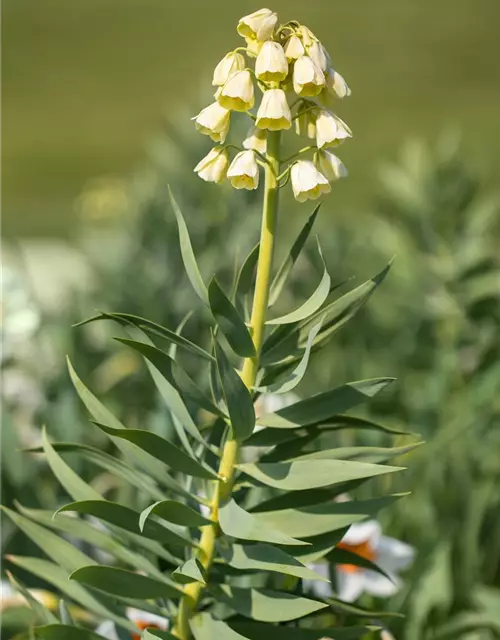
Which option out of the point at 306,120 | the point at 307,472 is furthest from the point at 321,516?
the point at 306,120

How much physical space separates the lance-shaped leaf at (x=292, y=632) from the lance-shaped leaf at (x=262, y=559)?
22 millimetres

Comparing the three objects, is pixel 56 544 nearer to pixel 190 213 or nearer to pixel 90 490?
pixel 90 490

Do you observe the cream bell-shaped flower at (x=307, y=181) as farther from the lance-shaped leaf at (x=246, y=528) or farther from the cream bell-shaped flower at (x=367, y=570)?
the cream bell-shaped flower at (x=367, y=570)

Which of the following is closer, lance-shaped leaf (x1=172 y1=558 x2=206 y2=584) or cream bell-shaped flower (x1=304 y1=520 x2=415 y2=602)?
lance-shaped leaf (x1=172 y1=558 x2=206 y2=584)

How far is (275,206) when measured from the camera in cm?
24

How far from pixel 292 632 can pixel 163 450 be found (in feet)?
0.24

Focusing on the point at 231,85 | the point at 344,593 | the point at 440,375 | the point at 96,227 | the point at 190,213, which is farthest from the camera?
the point at 96,227

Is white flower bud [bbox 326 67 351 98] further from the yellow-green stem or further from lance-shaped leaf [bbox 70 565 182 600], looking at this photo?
lance-shaped leaf [bbox 70 565 182 600]

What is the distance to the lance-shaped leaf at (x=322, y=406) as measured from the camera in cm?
26

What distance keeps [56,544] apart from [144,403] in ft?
1.65

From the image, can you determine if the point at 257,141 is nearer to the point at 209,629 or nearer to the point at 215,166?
the point at 215,166

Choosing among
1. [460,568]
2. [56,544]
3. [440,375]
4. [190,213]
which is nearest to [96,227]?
[190,213]

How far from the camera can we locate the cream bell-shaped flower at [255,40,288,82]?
227 millimetres

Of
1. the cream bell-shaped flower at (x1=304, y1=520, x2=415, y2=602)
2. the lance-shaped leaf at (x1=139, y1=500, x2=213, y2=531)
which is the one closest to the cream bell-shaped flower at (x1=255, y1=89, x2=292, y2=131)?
the lance-shaped leaf at (x1=139, y1=500, x2=213, y2=531)
